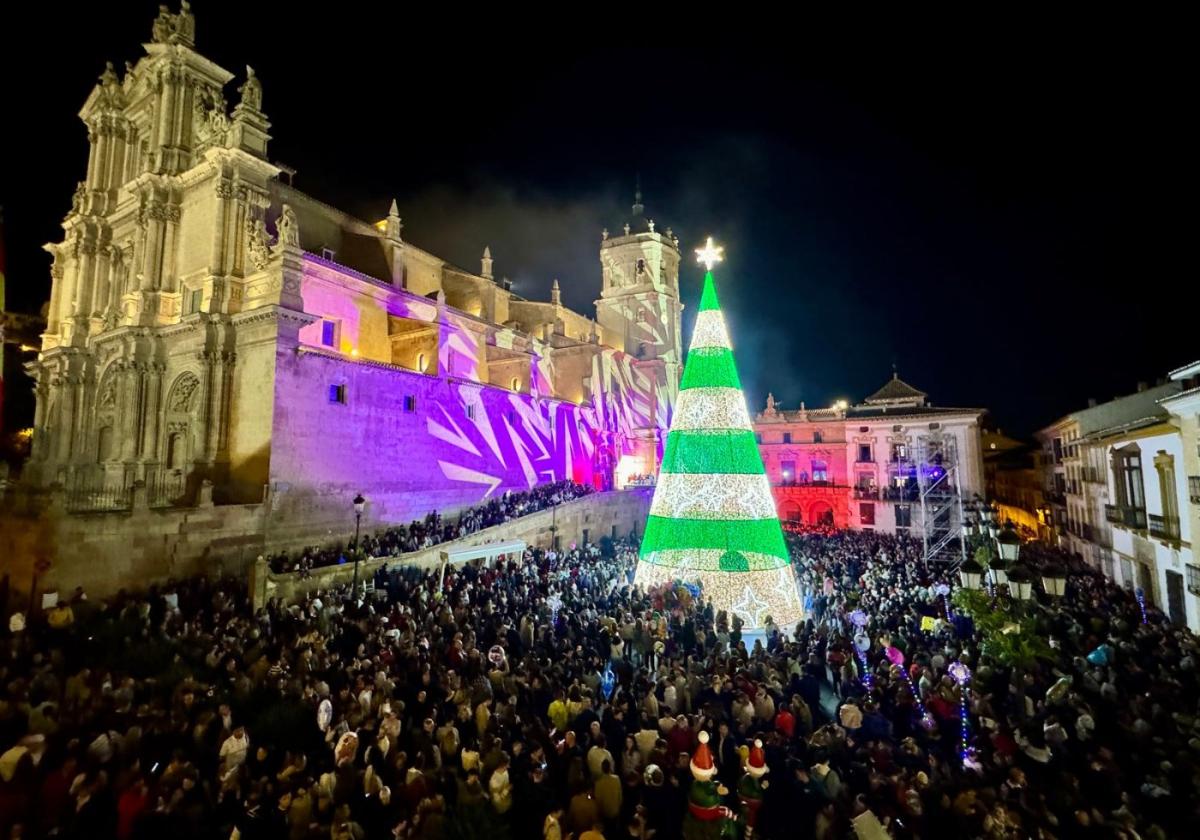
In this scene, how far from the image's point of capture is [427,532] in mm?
18578

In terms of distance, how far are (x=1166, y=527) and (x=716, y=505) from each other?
1126 centimetres

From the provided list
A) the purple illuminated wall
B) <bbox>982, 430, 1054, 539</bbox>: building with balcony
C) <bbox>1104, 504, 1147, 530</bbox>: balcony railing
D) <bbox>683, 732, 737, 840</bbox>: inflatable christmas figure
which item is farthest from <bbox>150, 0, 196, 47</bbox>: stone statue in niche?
<bbox>982, 430, 1054, 539</bbox>: building with balcony

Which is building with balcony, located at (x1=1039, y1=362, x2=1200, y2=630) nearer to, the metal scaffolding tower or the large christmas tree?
the metal scaffolding tower

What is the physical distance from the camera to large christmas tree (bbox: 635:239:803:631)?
12.4 meters

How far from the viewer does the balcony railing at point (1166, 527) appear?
13481 mm

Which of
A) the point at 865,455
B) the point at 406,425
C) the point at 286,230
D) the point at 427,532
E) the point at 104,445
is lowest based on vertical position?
the point at 427,532

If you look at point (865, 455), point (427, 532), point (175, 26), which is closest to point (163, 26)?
point (175, 26)

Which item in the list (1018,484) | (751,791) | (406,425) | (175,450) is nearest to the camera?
(751,791)

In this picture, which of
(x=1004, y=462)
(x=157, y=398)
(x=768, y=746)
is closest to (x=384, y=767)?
(x=768, y=746)

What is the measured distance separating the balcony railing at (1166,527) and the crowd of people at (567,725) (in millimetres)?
4260

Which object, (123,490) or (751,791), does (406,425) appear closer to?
(123,490)

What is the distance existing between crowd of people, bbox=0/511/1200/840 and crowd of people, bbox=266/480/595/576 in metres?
3.69

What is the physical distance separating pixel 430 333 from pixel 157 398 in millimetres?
9540

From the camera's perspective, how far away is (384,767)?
607 centimetres
